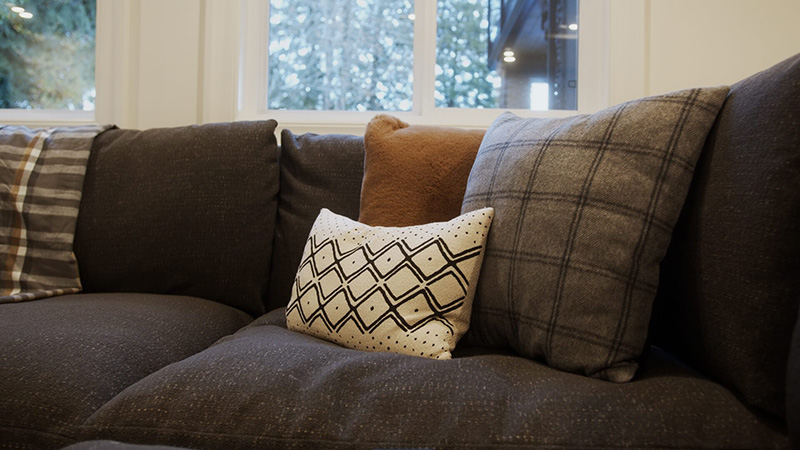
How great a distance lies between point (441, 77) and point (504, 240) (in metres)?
1.23

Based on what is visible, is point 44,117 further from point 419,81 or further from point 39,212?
point 419,81

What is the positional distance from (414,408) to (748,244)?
1.57ft

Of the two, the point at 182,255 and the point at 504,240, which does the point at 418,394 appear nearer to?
the point at 504,240

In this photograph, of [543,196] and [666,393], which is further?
[543,196]

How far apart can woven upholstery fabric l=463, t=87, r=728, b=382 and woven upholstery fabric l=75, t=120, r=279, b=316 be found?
0.73 metres

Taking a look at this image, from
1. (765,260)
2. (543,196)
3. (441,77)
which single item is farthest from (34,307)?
(441,77)

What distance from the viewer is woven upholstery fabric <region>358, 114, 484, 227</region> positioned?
1254 millimetres

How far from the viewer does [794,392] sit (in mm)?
597

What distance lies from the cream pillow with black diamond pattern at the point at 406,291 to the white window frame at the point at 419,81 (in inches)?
38.0

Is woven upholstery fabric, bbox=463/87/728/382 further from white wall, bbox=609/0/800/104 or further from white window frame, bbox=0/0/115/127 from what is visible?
white window frame, bbox=0/0/115/127

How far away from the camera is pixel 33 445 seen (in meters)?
0.77

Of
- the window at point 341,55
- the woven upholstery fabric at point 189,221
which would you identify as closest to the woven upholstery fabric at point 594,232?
the woven upholstery fabric at point 189,221

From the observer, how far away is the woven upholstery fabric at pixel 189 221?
1.44m

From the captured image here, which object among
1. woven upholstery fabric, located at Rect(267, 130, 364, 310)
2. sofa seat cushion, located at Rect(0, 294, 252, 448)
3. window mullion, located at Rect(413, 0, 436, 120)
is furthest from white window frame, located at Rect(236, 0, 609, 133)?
sofa seat cushion, located at Rect(0, 294, 252, 448)
